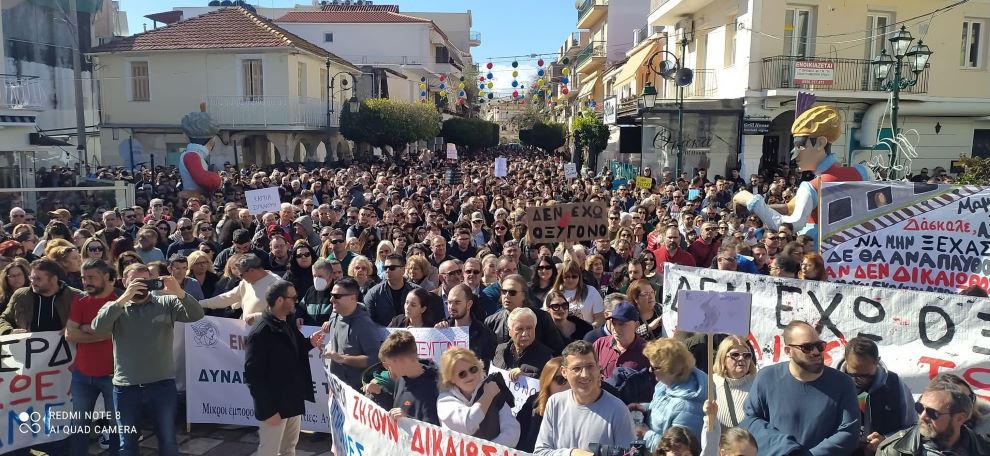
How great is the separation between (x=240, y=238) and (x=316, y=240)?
6.13 feet

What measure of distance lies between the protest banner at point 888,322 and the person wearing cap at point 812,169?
7.87ft

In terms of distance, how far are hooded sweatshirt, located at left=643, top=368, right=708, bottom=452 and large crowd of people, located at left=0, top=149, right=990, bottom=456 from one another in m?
0.01

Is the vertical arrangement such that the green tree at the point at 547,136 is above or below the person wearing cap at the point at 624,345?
above

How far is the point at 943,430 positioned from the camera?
3490 millimetres

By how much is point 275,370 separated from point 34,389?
6.81 ft

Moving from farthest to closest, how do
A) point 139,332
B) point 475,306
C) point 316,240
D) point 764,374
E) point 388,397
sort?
1. point 316,240
2. point 475,306
3. point 139,332
4. point 388,397
5. point 764,374

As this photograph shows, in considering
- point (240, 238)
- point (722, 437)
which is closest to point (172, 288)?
point (240, 238)

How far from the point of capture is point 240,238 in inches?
320

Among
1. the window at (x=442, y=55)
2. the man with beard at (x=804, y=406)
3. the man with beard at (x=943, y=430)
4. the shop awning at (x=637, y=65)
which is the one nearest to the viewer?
the man with beard at (x=943, y=430)

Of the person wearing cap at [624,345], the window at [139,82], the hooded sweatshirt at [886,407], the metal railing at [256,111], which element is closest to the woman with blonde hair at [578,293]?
the person wearing cap at [624,345]

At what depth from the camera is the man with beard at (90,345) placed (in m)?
5.25

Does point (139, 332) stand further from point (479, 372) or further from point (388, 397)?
point (479, 372)

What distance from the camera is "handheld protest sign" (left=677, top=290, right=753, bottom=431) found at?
3.96 meters

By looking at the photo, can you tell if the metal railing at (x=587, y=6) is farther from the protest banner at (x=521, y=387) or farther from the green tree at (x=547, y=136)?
the protest banner at (x=521, y=387)
